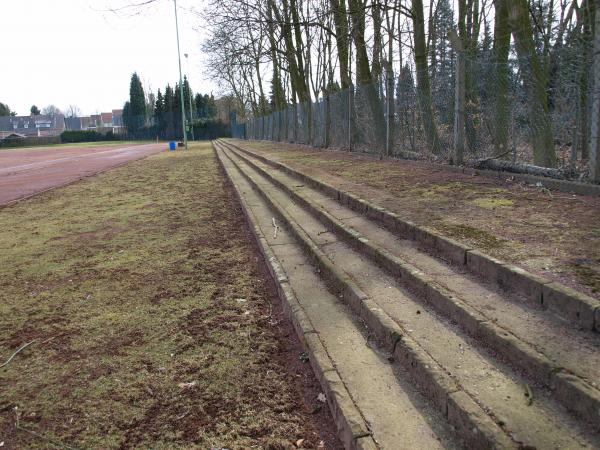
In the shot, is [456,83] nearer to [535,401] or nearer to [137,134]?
[535,401]

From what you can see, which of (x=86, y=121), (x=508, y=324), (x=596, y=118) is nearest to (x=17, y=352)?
(x=508, y=324)

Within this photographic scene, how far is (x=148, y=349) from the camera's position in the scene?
3.32 m

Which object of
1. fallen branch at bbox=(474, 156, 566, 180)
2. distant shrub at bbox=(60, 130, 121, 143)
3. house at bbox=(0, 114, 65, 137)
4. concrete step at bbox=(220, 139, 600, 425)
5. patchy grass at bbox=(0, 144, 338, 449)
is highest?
house at bbox=(0, 114, 65, 137)

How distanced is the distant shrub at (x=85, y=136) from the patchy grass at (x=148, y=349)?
8379cm

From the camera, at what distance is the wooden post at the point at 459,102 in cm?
840

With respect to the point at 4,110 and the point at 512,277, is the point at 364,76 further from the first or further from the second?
the point at 4,110

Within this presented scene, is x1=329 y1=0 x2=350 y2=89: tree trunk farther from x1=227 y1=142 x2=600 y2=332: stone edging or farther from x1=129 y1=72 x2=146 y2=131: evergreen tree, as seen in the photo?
x1=129 y1=72 x2=146 y2=131: evergreen tree

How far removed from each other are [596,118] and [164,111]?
86.7 meters

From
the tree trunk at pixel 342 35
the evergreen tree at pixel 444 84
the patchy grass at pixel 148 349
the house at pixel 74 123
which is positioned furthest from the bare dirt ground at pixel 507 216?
the house at pixel 74 123

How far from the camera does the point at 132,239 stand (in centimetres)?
668

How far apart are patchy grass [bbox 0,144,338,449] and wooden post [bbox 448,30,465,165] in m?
4.69

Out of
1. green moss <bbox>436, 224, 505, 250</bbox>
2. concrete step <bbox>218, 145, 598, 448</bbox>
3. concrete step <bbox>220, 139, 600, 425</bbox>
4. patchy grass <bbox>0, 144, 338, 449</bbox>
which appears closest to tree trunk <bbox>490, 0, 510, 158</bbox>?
green moss <bbox>436, 224, 505, 250</bbox>

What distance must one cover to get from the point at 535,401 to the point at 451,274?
157 cm

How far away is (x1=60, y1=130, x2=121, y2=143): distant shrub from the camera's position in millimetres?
80750
